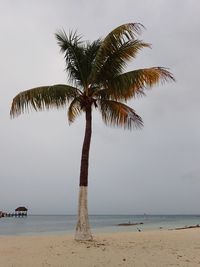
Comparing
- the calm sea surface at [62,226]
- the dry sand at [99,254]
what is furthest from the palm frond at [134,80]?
the calm sea surface at [62,226]

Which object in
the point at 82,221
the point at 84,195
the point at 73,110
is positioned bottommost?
the point at 82,221

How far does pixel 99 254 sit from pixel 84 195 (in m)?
3.72

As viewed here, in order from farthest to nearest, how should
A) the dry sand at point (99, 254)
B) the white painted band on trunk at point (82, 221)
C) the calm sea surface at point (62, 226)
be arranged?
the calm sea surface at point (62, 226)
the white painted band on trunk at point (82, 221)
the dry sand at point (99, 254)

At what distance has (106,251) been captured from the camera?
13648 millimetres

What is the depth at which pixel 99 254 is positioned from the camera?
42.8 feet

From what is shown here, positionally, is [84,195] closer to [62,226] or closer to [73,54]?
[73,54]

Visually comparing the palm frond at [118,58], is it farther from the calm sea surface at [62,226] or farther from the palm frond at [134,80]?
the calm sea surface at [62,226]

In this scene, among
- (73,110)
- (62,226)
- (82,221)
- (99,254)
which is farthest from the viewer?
(62,226)

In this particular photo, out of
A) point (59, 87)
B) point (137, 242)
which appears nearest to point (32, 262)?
point (137, 242)

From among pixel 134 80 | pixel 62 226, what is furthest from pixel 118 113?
pixel 62 226

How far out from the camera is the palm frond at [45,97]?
17266mm

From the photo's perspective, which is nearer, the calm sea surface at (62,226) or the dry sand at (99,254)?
the dry sand at (99,254)

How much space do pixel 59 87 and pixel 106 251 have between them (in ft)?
22.5

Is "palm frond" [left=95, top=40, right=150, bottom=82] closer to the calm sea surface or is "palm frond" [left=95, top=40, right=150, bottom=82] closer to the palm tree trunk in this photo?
the palm tree trunk
